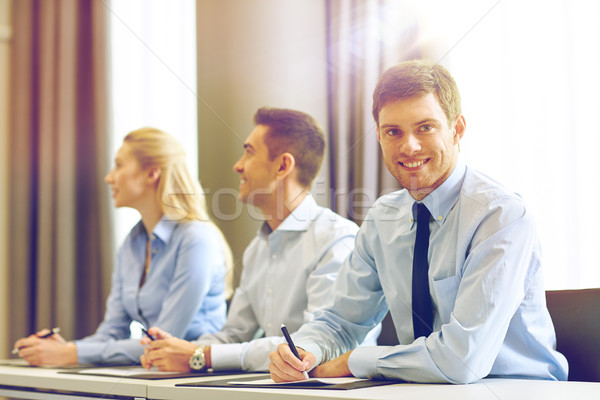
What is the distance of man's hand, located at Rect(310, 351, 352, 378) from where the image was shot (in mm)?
1254

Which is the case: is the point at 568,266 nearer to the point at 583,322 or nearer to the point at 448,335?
the point at 583,322

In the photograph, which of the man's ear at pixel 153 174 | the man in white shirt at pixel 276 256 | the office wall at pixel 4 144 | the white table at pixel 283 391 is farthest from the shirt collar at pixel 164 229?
the office wall at pixel 4 144

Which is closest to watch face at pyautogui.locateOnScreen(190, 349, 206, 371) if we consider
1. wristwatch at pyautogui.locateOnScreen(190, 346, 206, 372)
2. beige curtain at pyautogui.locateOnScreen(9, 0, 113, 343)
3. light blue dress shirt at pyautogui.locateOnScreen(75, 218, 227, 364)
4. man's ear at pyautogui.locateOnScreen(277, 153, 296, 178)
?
wristwatch at pyautogui.locateOnScreen(190, 346, 206, 372)

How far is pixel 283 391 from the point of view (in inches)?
39.0

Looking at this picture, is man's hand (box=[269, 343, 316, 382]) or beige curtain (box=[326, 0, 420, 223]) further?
beige curtain (box=[326, 0, 420, 223])

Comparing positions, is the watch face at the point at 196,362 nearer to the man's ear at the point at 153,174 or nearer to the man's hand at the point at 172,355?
the man's hand at the point at 172,355

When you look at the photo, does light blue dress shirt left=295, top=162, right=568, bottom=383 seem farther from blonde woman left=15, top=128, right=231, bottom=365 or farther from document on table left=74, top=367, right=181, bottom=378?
blonde woman left=15, top=128, right=231, bottom=365

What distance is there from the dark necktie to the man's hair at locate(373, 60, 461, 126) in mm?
276

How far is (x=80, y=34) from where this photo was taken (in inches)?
127

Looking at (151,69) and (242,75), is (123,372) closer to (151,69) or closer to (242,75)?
(242,75)

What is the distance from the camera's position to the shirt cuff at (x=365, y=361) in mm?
1184

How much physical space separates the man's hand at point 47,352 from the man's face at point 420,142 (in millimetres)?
1232

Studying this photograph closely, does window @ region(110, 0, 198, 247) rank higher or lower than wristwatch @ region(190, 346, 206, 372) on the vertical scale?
higher

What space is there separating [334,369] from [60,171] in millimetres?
2406
